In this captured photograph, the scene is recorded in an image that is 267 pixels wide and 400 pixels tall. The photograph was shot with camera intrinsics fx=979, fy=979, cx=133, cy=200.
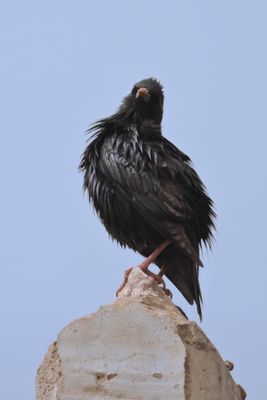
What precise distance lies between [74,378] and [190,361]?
0.72 metres

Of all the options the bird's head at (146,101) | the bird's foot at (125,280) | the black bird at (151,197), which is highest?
the bird's head at (146,101)

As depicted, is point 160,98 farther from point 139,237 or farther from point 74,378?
point 74,378

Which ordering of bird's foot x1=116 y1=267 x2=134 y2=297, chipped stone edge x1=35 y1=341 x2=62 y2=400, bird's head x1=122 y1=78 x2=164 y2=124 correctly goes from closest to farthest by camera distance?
chipped stone edge x1=35 y1=341 x2=62 y2=400 < bird's foot x1=116 y1=267 x2=134 y2=297 < bird's head x1=122 y1=78 x2=164 y2=124

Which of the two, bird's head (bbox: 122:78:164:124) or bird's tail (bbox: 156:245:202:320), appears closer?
bird's tail (bbox: 156:245:202:320)

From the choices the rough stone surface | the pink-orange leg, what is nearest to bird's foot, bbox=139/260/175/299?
the pink-orange leg

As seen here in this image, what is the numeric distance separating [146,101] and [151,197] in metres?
1.10

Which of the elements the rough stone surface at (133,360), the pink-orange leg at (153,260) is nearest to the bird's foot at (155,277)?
the pink-orange leg at (153,260)

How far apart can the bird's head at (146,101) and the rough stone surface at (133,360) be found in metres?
2.43

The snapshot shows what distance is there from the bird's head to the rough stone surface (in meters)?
2.43

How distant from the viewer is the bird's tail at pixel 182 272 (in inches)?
301

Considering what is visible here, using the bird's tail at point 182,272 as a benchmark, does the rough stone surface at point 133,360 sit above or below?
below

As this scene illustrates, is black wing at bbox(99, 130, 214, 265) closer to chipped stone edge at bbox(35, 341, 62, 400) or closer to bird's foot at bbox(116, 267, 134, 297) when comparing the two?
bird's foot at bbox(116, 267, 134, 297)

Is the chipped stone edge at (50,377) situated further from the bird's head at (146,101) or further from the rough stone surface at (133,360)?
the bird's head at (146,101)

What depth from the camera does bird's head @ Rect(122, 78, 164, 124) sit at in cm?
812
